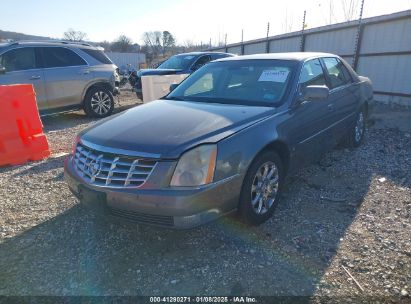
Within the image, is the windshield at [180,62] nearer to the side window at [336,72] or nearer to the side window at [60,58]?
the side window at [60,58]

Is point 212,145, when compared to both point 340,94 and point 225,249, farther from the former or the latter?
point 340,94

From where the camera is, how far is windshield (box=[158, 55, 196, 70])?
1080 cm

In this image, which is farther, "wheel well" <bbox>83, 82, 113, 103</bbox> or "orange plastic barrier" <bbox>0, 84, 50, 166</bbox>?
"wheel well" <bbox>83, 82, 113, 103</bbox>

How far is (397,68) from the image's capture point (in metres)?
9.46

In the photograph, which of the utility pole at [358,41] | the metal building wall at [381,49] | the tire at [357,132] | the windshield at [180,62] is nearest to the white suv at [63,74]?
the windshield at [180,62]

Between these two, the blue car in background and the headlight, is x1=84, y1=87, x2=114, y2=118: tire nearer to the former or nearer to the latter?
the blue car in background

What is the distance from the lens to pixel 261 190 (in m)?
Answer: 3.18

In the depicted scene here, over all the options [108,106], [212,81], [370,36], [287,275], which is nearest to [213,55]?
[108,106]

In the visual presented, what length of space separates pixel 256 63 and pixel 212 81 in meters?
0.59

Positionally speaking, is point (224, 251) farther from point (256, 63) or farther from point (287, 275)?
point (256, 63)

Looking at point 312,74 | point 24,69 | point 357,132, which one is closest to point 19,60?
point 24,69

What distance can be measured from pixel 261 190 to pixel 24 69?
675cm

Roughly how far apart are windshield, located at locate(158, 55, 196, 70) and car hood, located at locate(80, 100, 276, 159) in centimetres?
753

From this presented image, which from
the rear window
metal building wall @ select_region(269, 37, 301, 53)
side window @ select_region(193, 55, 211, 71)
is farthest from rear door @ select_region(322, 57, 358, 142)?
metal building wall @ select_region(269, 37, 301, 53)
